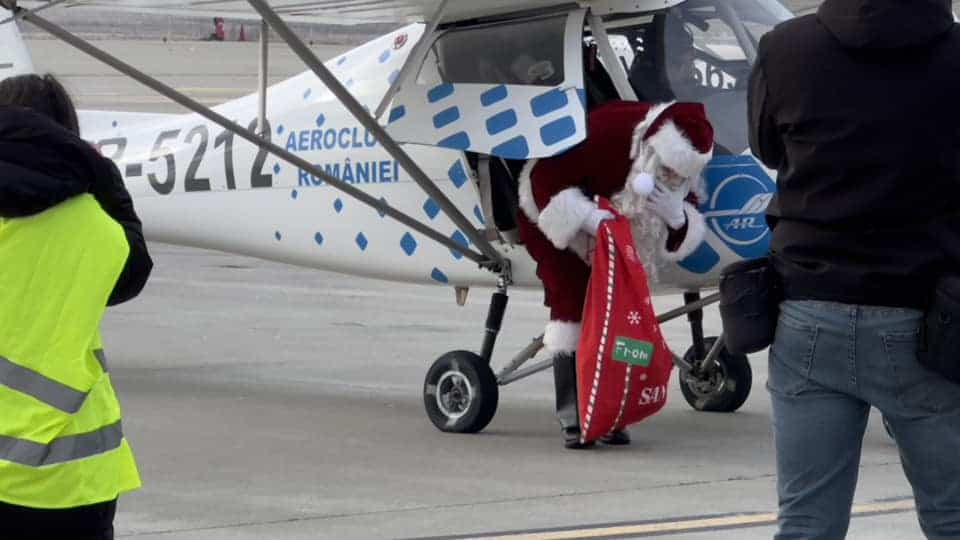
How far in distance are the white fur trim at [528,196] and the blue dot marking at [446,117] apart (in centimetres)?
46

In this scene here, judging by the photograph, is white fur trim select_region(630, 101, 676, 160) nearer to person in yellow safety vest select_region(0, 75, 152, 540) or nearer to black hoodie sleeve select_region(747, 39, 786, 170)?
black hoodie sleeve select_region(747, 39, 786, 170)

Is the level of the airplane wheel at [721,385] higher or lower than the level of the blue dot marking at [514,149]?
lower

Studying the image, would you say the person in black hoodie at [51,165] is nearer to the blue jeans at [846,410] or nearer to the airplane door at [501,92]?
the blue jeans at [846,410]

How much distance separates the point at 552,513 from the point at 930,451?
2937 mm

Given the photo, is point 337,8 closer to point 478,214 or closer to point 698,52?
point 478,214

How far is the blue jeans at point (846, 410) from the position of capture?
4.00 meters

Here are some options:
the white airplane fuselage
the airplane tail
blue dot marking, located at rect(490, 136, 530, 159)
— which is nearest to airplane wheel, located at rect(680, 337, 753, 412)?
the white airplane fuselage

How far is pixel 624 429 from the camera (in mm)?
8297

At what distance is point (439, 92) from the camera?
8.57m

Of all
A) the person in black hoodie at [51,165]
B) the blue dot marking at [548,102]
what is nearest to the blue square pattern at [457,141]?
the blue dot marking at [548,102]

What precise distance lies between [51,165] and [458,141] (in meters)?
4.27

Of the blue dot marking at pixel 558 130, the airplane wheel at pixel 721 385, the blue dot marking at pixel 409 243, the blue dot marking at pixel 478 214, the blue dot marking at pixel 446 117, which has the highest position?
the blue dot marking at pixel 558 130

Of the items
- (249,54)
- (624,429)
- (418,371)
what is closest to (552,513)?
(624,429)

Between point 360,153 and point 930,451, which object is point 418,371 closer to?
point 360,153
